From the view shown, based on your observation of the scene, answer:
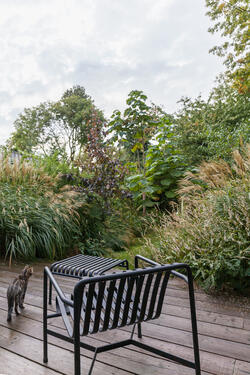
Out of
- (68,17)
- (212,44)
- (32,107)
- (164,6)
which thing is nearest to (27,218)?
(68,17)

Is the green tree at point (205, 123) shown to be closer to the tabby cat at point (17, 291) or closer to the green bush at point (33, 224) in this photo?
the green bush at point (33, 224)

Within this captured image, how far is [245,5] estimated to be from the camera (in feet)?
23.3

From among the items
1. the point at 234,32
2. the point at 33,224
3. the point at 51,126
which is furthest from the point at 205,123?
the point at 51,126

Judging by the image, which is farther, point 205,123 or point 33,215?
point 205,123

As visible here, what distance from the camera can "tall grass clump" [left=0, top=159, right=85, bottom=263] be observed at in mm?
3689

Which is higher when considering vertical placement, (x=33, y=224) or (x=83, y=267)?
(x=33, y=224)

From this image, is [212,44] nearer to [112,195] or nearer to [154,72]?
[154,72]

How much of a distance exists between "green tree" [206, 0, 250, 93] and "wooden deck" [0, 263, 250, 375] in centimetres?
636

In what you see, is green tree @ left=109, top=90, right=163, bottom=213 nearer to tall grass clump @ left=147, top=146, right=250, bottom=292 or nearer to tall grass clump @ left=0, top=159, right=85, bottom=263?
tall grass clump @ left=0, top=159, right=85, bottom=263

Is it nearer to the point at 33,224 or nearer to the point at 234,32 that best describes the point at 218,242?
the point at 33,224

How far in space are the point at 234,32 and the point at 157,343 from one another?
8708mm

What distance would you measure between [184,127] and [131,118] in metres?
3.28

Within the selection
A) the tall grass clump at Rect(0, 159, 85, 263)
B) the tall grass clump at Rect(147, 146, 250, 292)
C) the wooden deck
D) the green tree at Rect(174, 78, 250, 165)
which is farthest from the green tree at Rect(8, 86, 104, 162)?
the wooden deck

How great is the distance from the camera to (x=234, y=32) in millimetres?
7664
